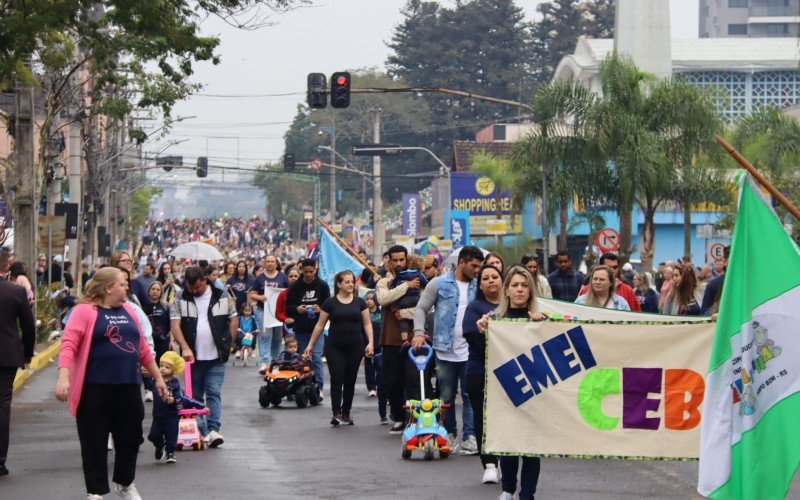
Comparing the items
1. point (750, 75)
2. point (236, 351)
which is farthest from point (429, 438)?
point (750, 75)

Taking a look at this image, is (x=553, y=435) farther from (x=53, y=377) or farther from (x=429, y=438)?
(x=53, y=377)

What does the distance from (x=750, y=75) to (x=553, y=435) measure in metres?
78.2

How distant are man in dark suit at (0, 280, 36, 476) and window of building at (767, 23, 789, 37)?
162 metres

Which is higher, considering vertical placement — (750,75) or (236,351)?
(750,75)

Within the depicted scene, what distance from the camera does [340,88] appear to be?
30078 mm

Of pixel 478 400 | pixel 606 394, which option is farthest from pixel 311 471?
pixel 606 394

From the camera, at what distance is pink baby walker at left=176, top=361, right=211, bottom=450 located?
512 inches

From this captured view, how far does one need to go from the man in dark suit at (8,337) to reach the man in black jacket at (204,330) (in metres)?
1.66

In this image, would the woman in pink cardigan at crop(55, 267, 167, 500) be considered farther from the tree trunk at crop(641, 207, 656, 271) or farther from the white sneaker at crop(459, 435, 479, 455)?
the tree trunk at crop(641, 207, 656, 271)

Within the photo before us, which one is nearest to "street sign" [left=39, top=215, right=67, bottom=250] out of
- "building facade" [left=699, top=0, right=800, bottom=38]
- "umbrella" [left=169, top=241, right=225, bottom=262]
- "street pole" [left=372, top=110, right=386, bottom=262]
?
"umbrella" [left=169, top=241, right=225, bottom=262]

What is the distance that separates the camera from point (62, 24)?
17.2 metres

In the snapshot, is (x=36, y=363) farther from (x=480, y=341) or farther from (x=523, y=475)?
(x=523, y=475)

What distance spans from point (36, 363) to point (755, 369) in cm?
1767

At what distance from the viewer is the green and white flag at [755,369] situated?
7414 mm
